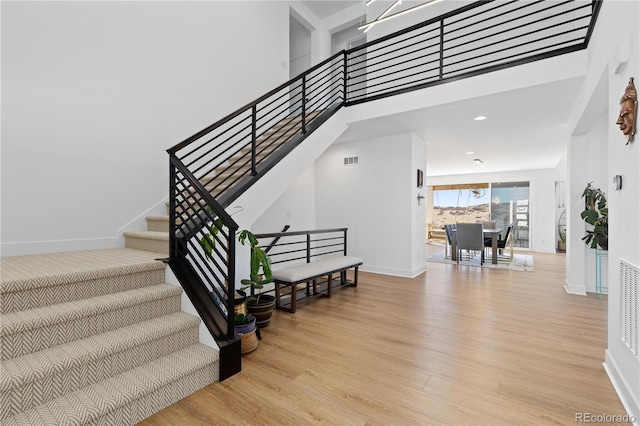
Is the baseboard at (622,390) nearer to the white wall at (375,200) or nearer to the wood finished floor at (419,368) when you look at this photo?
the wood finished floor at (419,368)

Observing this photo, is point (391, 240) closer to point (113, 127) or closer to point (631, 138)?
point (631, 138)

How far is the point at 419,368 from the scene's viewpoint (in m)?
2.21

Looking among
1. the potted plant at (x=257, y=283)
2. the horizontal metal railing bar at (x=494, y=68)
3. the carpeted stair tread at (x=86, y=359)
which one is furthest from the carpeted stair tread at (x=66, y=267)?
the horizontal metal railing bar at (x=494, y=68)

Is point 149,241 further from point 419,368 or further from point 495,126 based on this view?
point 495,126

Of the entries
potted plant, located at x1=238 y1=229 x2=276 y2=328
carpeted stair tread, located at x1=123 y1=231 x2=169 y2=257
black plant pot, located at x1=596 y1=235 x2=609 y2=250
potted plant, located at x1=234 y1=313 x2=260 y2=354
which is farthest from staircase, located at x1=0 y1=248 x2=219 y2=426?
black plant pot, located at x1=596 y1=235 x2=609 y2=250

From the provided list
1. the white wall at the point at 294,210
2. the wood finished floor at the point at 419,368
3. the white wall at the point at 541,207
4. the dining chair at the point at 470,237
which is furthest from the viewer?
the white wall at the point at 541,207

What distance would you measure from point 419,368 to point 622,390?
118 centimetres

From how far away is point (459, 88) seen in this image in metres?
3.62

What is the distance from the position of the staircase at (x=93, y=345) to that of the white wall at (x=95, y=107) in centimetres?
90

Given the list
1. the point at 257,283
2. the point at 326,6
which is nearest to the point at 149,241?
the point at 257,283

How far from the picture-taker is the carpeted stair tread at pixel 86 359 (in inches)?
56.5

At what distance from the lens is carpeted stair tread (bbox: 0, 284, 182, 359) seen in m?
1.60

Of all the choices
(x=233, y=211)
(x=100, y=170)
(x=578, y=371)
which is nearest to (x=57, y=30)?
(x=100, y=170)

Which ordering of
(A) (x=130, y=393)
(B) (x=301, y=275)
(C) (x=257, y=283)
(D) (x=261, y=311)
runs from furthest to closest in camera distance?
(B) (x=301, y=275) → (D) (x=261, y=311) → (C) (x=257, y=283) → (A) (x=130, y=393)
